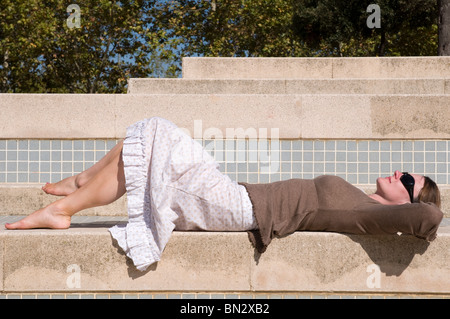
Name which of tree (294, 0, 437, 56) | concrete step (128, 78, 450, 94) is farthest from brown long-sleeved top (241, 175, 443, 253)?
tree (294, 0, 437, 56)

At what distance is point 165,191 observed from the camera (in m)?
4.05

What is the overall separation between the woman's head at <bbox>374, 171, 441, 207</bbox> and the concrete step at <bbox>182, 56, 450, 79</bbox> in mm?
7350

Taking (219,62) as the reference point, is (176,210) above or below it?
below

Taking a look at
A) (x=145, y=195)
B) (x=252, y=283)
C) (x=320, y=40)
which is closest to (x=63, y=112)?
(x=145, y=195)

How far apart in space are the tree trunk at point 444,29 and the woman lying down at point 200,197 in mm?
14310

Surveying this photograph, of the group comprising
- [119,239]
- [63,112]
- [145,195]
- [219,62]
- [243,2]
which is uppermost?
[243,2]

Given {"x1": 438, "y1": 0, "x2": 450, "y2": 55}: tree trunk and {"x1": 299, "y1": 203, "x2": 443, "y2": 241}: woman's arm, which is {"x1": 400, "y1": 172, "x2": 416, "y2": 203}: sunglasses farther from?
{"x1": 438, "y1": 0, "x2": 450, "y2": 55}: tree trunk

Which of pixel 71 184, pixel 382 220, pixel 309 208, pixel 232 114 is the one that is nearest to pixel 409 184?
pixel 382 220

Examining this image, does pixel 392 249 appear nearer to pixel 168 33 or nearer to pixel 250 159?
pixel 250 159

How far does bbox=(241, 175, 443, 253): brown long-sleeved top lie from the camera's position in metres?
4.08
